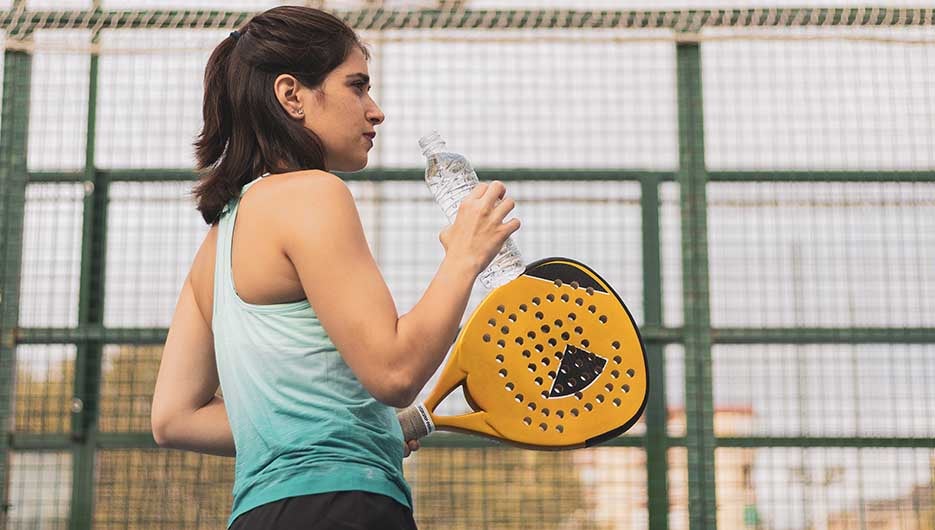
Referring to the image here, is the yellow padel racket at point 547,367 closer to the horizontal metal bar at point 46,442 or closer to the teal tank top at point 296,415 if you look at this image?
the teal tank top at point 296,415

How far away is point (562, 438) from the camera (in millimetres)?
1807

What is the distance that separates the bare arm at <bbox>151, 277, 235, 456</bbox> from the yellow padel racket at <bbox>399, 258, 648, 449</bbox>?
31cm

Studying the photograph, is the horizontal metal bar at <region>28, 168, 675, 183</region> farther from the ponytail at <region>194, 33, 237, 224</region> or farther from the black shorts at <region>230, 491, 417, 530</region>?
the black shorts at <region>230, 491, 417, 530</region>

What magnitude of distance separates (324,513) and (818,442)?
2.11 meters

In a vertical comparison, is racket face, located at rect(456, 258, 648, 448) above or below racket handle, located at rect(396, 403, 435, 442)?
above

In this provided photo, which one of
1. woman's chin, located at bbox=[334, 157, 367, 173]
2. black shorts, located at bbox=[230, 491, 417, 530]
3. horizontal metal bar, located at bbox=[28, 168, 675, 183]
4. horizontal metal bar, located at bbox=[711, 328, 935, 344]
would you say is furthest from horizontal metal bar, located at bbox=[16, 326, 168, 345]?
black shorts, located at bbox=[230, 491, 417, 530]

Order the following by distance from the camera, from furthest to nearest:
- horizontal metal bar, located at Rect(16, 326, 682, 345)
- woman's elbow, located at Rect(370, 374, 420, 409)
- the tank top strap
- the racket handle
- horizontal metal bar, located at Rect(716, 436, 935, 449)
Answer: horizontal metal bar, located at Rect(16, 326, 682, 345)
horizontal metal bar, located at Rect(716, 436, 935, 449)
the racket handle
the tank top strap
woman's elbow, located at Rect(370, 374, 420, 409)

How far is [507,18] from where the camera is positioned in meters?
3.40

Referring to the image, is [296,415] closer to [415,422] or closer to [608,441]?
[415,422]

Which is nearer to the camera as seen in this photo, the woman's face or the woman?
the woman

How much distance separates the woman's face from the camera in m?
1.55

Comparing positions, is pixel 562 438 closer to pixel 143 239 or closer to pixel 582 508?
pixel 582 508

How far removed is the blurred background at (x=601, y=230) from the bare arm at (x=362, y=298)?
183 centimetres

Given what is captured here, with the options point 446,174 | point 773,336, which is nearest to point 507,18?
point 773,336
